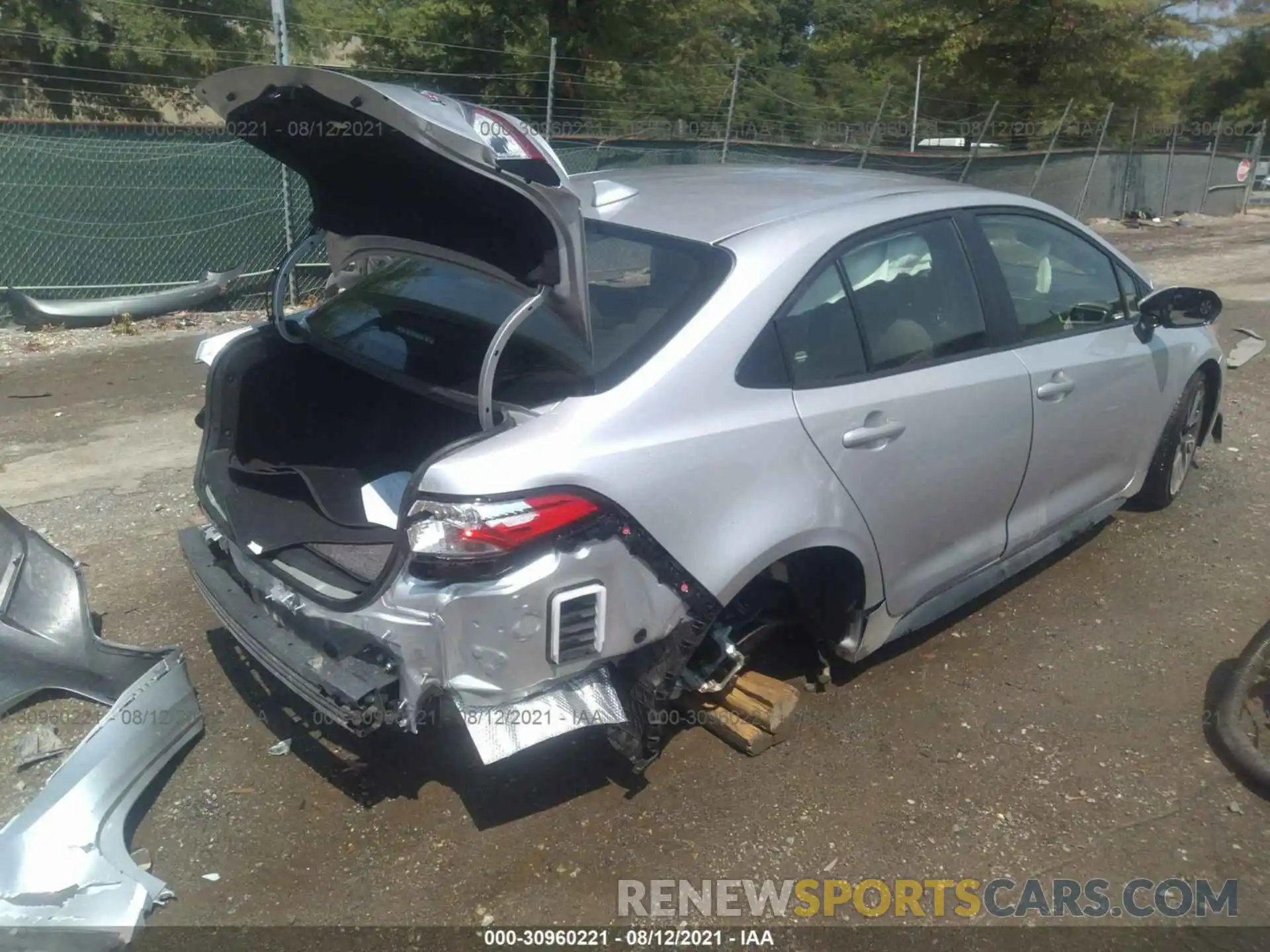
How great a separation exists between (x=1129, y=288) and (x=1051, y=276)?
1.75ft

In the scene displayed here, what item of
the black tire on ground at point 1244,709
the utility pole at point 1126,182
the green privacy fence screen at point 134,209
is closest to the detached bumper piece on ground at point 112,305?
the green privacy fence screen at point 134,209

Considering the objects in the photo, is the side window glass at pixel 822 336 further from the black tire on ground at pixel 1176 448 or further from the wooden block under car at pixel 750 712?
the black tire on ground at pixel 1176 448

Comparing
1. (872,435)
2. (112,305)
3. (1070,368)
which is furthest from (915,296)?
(112,305)

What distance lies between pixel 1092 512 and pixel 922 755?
1.62 m

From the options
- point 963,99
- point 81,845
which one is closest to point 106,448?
point 81,845

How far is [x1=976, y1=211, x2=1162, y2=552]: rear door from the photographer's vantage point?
12.6ft

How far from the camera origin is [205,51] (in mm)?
16422

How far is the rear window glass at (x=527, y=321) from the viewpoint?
285 cm

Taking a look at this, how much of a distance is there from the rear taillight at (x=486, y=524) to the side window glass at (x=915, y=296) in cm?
125

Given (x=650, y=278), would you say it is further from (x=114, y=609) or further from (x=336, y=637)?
(x=114, y=609)

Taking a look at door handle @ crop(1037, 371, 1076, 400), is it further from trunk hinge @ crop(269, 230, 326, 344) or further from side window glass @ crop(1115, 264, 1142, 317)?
trunk hinge @ crop(269, 230, 326, 344)

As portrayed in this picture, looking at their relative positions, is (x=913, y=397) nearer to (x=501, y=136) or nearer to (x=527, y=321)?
(x=527, y=321)

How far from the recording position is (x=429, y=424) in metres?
3.57

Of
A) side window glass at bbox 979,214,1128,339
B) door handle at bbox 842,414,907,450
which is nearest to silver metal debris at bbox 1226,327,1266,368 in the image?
side window glass at bbox 979,214,1128,339
